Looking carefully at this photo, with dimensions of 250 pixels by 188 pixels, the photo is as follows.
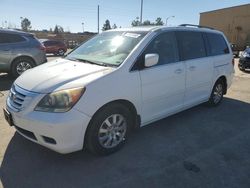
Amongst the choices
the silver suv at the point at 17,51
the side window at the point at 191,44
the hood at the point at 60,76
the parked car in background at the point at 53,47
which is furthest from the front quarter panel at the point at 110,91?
the parked car in background at the point at 53,47

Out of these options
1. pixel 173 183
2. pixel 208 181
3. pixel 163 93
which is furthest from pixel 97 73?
pixel 208 181

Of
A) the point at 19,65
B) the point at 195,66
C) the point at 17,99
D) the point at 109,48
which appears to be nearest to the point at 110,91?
the point at 109,48

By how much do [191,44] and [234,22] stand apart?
49062 millimetres

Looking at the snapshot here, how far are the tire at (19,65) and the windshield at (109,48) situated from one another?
4968 mm

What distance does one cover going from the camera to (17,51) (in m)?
8.93

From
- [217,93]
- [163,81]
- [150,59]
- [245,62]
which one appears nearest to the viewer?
[150,59]

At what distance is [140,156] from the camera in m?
3.75

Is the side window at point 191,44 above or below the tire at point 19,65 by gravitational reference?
above

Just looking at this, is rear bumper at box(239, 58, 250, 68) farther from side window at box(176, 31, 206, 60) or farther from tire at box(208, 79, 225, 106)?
side window at box(176, 31, 206, 60)

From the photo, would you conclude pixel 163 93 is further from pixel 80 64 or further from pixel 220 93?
pixel 220 93

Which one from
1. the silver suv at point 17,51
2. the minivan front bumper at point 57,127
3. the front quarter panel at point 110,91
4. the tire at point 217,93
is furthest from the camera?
the silver suv at point 17,51

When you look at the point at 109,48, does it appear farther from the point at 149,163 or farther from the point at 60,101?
the point at 149,163

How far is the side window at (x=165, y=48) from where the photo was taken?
416 centimetres

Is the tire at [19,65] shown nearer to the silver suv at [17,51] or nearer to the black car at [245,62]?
the silver suv at [17,51]
